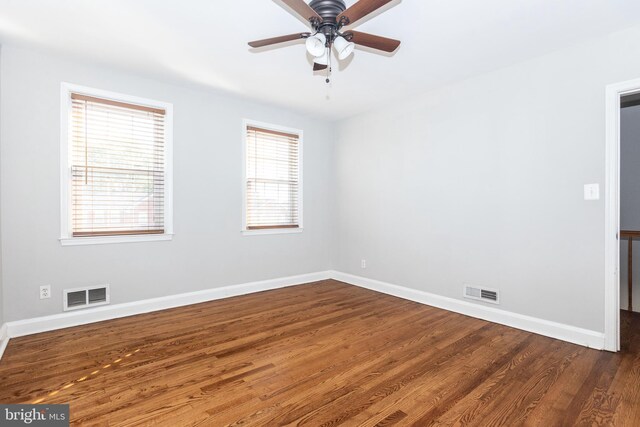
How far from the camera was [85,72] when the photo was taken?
3.20 m

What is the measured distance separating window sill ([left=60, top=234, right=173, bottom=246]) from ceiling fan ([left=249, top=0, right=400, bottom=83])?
240cm

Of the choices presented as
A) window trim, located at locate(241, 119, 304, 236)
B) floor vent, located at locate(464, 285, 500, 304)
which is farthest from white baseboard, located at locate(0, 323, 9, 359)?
floor vent, located at locate(464, 285, 500, 304)

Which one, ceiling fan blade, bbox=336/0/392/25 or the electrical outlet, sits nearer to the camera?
ceiling fan blade, bbox=336/0/392/25

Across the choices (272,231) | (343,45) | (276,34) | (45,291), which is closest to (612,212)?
(343,45)

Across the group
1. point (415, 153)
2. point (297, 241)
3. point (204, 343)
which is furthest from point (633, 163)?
point (204, 343)

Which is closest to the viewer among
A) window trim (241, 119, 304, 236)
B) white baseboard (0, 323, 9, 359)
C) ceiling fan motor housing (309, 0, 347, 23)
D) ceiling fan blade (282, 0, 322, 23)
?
ceiling fan blade (282, 0, 322, 23)

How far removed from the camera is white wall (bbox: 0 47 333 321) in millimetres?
2893

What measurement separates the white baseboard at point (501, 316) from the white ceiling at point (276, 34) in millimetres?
2470

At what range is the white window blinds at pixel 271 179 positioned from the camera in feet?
14.5

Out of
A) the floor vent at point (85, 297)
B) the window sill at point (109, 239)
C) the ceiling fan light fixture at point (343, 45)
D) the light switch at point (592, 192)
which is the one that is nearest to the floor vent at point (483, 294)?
the light switch at point (592, 192)

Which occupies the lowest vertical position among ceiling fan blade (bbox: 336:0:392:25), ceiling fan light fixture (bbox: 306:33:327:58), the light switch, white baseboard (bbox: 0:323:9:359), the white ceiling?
white baseboard (bbox: 0:323:9:359)

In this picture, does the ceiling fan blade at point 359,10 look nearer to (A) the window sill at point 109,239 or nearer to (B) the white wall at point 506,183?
(B) the white wall at point 506,183

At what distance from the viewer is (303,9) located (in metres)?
1.91

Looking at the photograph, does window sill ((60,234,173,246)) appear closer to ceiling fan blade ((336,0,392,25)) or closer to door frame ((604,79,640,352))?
ceiling fan blade ((336,0,392,25))
